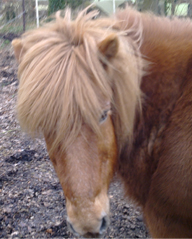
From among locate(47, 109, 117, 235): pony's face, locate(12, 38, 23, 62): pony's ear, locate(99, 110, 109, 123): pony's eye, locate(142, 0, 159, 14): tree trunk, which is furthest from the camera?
locate(142, 0, 159, 14): tree trunk

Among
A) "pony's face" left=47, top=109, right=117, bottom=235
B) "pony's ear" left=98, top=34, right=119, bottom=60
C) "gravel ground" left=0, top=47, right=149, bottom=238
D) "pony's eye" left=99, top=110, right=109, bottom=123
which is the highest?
"pony's ear" left=98, top=34, right=119, bottom=60

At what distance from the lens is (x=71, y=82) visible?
1557 millimetres

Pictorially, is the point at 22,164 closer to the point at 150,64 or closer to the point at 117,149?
the point at 117,149

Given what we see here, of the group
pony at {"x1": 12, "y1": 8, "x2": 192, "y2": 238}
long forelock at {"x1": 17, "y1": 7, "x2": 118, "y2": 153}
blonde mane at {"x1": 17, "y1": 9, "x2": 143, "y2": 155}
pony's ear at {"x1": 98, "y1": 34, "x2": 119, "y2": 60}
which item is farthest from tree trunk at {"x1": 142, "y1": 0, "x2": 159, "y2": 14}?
pony's ear at {"x1": 98, "y1": 34, "x2": 119, "y2": 60}

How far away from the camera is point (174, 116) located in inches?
71.1

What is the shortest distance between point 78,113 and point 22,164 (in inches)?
103

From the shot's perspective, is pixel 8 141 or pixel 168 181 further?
pixel 8 141

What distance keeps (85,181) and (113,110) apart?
1.82 feet

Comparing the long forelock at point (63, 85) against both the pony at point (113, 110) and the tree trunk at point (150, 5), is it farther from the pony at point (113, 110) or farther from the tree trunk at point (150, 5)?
the tree trunk at point (150, 5)

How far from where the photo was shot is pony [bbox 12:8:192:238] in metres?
1.53

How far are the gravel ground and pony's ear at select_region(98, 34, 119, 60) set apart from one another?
1097mm

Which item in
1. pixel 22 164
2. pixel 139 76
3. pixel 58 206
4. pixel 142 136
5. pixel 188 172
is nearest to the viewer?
pixel 188 172

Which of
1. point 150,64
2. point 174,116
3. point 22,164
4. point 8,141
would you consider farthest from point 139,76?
point 8,141

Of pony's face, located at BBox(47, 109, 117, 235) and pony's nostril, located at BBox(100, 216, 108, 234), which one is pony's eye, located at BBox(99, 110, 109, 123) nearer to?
pony's face, located at BBox(47, 109, 117, 235)
